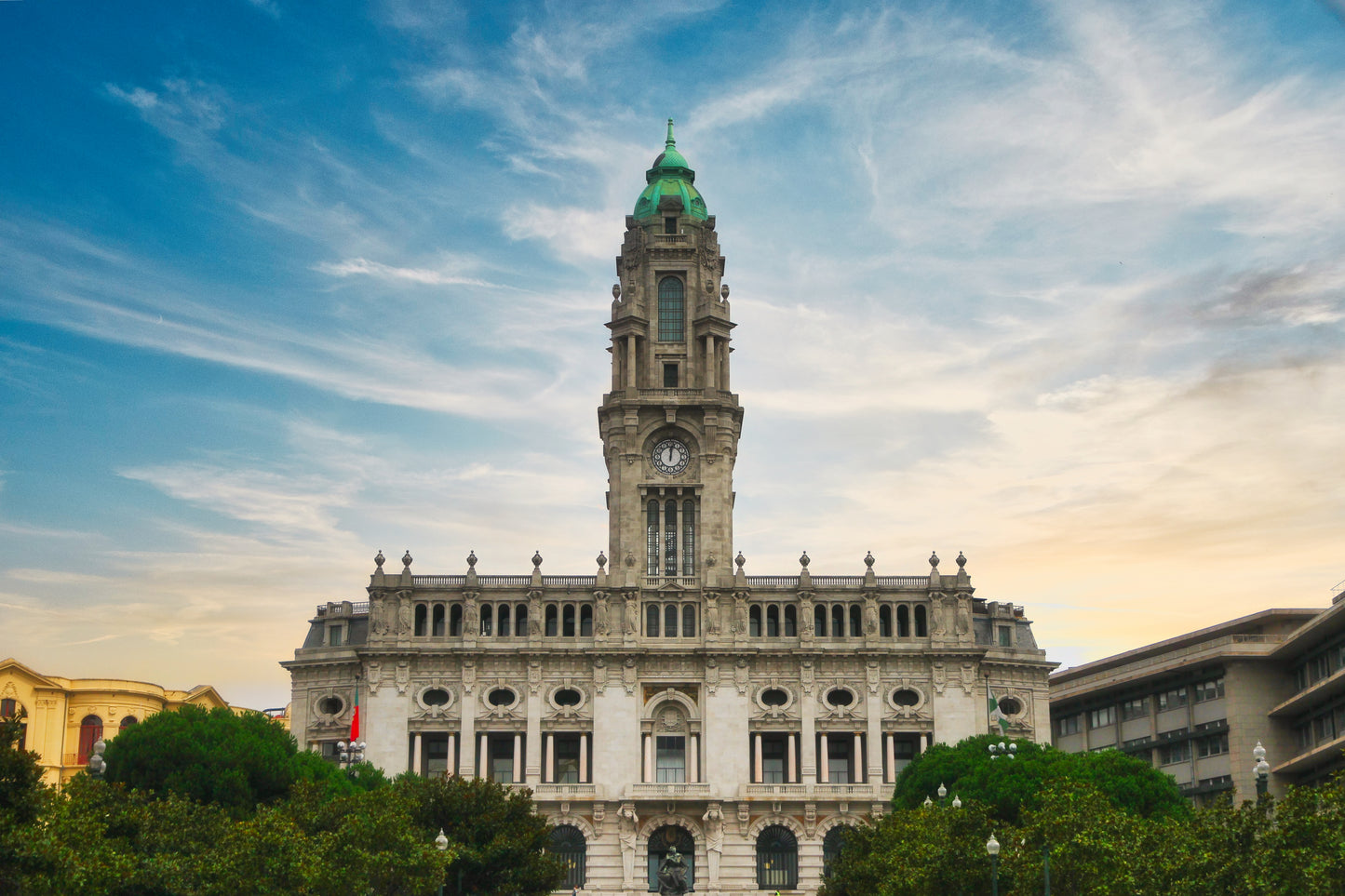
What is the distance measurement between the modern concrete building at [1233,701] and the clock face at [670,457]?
4035cm

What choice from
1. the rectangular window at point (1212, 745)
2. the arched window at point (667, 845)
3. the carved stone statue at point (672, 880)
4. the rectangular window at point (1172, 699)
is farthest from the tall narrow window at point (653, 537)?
the rectangular window at point (1212, 745)

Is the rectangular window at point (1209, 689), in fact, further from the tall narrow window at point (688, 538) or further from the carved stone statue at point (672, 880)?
the carved stone statue at point (672, 880)

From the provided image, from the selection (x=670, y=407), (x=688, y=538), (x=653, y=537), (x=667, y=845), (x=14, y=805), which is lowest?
(x=667, y=845)

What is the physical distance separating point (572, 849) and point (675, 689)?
47.5 feet

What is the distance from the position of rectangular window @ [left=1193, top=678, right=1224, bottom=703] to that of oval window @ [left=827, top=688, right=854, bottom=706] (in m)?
27.5

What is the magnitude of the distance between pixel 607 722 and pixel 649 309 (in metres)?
35.4

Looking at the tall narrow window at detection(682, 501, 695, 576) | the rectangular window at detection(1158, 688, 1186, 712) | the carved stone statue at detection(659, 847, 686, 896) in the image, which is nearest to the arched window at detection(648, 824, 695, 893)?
the carved stone statue at detection(659, 847, 686, 896)

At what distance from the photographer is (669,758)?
123250 millimetres

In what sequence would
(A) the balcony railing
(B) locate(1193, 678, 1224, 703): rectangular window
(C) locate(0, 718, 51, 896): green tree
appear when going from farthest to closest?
(B) locate(1193, 678, 1224, 703): rectangular window → (A) the balcony railing → (C) locate(0, 718, 51, 896): green tree

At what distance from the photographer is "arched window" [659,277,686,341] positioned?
135000 millimetres

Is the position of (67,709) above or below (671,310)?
below

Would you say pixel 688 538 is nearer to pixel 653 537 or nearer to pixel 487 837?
pixel 653 537

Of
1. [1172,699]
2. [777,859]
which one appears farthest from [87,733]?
[1172,699]

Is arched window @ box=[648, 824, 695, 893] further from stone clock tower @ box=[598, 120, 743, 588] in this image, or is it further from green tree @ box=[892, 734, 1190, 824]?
green tree @ box=[892, 734, 1190, 824]
